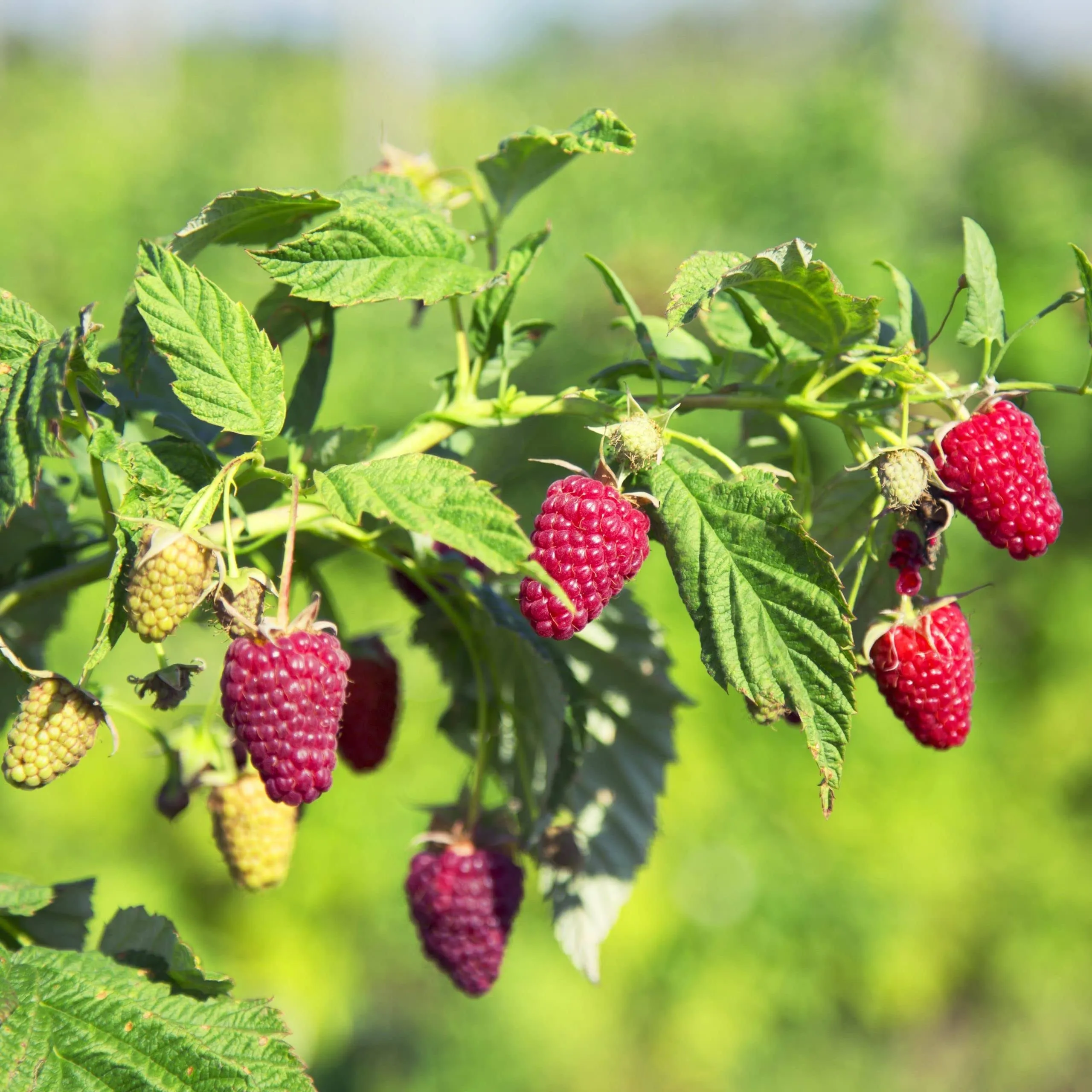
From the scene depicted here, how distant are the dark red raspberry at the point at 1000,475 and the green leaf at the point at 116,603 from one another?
1.96ft

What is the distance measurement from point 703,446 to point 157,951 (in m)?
0.64

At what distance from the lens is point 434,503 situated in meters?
0.71

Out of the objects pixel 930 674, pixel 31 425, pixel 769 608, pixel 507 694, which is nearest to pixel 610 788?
pixel 507 694

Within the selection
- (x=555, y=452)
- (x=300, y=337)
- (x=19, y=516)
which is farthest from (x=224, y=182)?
(x=19, y=516)

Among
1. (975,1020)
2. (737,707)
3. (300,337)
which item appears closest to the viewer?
(975,1020)

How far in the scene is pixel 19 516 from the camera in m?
1.15

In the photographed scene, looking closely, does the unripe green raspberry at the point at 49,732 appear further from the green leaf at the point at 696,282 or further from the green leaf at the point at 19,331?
the green leaf at the point at 696,282

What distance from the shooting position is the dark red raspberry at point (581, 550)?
77 cm

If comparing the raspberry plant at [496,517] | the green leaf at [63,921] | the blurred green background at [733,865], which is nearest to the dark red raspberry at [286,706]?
the raspberry plant at [496,517]

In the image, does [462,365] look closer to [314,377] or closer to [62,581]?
[314,377]

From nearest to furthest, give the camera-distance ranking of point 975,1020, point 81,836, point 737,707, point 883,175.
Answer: point 81,836 → point 975,1020 → point 737,707 → point 883,175

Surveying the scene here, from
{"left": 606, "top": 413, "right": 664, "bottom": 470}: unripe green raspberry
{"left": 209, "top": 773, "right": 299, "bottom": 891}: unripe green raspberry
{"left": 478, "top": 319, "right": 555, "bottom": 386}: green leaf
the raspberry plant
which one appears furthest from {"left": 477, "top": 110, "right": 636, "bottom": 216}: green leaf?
{"left": 209, "top": 773, "right": 299, "bottom": 891}: unripe green raspberry

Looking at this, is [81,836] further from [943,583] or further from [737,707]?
[943,583]

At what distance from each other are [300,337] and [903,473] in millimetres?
4836
